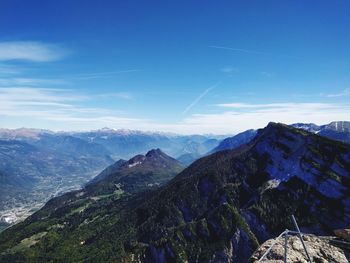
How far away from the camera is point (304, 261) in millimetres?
22406

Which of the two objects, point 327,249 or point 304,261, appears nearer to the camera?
point 304,261

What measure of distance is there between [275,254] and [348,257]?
16.6ft

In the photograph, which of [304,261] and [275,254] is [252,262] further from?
[304,261]

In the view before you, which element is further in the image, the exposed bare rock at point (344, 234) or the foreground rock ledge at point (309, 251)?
the exposed bare rock at point (344, 234)

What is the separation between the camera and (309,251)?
23891 millimetres

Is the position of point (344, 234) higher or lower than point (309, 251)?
higher

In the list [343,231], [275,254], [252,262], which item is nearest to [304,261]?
[275,254]

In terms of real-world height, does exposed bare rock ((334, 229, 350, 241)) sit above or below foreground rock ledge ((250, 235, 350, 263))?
above

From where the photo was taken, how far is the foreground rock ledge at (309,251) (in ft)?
74.8

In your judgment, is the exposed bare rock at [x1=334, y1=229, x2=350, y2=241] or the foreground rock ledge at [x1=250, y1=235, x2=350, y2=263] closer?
the foreground rock ledge at [x1=250, y1=235, x2=350, y2=263]

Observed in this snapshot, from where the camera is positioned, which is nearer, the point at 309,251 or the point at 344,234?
the point at 309,251

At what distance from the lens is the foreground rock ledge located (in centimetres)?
2281

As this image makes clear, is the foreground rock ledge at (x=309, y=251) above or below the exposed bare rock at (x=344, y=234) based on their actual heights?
A: below

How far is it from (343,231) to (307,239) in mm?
2711
